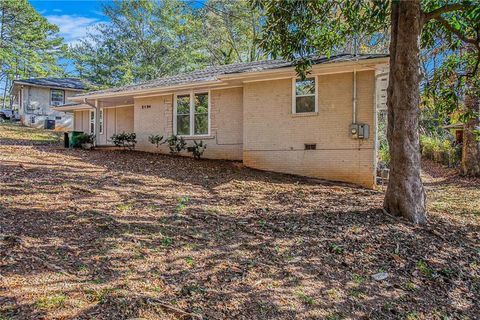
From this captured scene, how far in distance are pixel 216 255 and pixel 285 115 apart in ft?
24.6

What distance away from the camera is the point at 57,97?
94.0ft

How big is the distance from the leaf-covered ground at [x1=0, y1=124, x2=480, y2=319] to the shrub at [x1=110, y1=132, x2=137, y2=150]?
7.11 meters

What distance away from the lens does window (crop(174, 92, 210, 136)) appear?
13.5 meters

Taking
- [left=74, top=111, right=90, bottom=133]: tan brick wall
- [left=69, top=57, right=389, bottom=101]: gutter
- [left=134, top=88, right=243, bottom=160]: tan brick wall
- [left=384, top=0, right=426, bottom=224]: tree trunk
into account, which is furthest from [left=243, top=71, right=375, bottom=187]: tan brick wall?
[left=74, top=111, right=90, bottom=133]: tan brick wall

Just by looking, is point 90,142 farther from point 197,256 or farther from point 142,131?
point 197,256

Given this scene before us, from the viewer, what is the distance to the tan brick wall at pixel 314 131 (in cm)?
1004

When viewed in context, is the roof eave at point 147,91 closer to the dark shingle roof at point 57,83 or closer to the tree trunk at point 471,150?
the tree trunk at point 471,150

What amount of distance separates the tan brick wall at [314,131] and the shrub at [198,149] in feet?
6.33

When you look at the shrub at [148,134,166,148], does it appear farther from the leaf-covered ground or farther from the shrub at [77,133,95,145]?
the leaf-covered ground

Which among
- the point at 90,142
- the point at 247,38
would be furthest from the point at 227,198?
the point at 247,38

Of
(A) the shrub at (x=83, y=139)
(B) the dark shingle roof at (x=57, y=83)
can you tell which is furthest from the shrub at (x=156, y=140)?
(B) the dark shingle roof at (x=57, y=83)

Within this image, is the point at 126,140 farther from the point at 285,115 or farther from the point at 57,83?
the point at 57,83

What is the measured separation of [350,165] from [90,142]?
1139cm

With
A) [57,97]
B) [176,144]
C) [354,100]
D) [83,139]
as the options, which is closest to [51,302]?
[354,100]
